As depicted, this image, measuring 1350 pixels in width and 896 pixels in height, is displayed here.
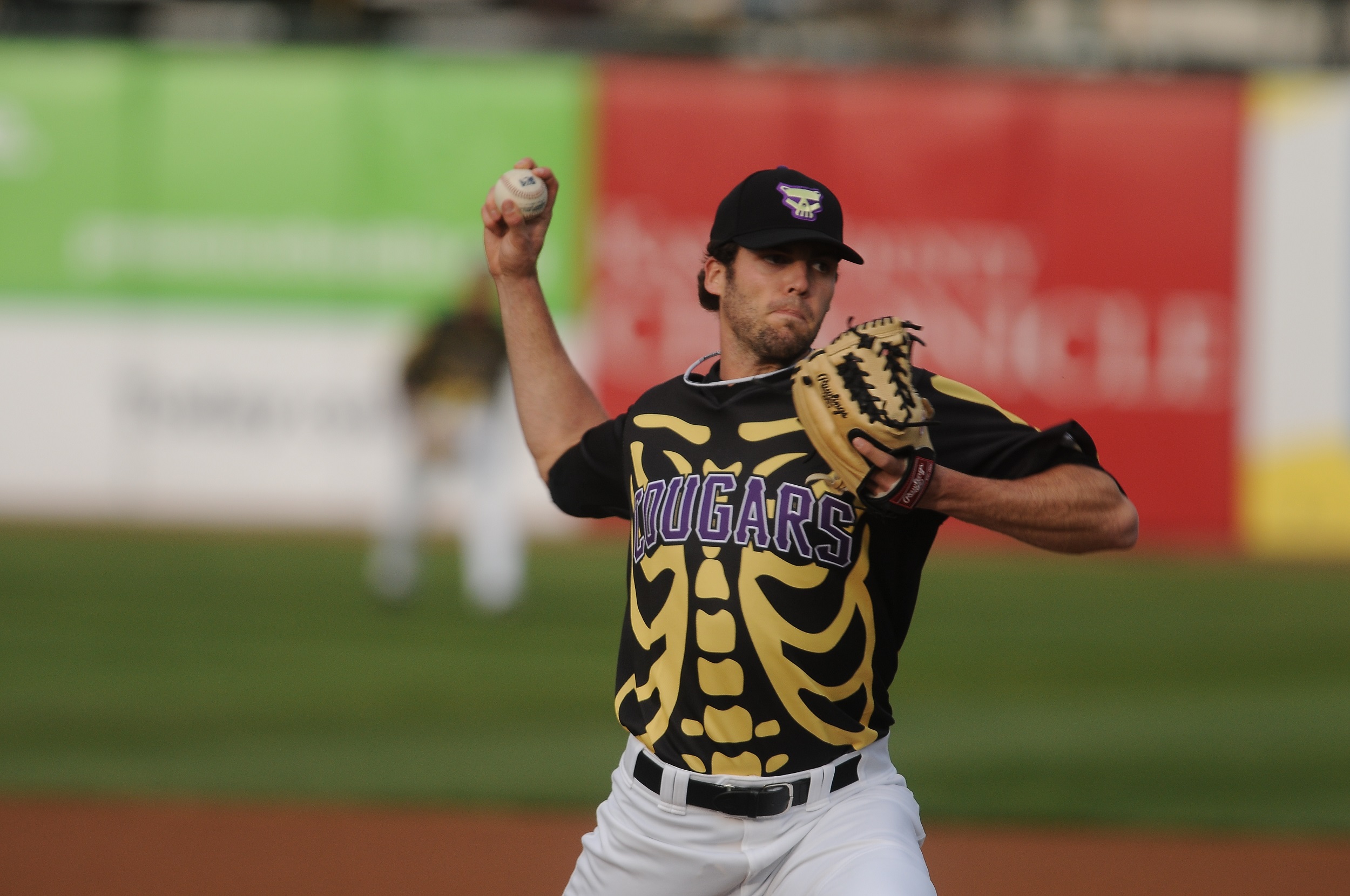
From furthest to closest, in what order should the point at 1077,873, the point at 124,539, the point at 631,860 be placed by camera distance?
the point at 124,539
the point at 1077,873
the point at 631,860

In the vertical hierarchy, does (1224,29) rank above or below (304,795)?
above

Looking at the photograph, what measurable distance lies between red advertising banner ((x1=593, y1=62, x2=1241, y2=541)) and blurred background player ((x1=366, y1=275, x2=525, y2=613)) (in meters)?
4.51

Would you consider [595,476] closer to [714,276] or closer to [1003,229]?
[714,276]

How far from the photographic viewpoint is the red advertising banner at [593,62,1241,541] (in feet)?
50.0

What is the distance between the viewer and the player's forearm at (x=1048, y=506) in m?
2.73

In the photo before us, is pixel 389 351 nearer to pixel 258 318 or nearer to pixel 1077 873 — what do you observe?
pixel 258 318

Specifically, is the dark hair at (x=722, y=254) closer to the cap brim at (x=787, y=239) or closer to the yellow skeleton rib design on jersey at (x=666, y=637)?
the cap brim at (x=787, y=239)

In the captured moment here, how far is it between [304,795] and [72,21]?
11974 millimetres

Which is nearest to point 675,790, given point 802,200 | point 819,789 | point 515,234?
point 819,789

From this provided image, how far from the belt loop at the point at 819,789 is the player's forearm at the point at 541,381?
3.33ft

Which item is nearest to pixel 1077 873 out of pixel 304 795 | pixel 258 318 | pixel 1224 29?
pixel 304 795

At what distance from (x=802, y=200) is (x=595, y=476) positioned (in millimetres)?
797

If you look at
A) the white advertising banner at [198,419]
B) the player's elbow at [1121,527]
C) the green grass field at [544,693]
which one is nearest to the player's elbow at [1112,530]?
the player's elbow at [1121,527]

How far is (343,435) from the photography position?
1514 centimetres
